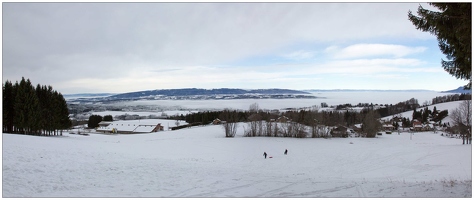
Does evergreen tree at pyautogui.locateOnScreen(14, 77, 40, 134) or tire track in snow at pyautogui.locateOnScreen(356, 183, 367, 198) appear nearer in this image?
tire track in snow at pyautogui.locateOnScreen(356, 183, 367, 198)

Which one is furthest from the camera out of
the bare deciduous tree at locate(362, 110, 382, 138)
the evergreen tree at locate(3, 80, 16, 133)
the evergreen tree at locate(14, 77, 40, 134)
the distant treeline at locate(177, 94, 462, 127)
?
the bare deciduous tree at locate(362, 110, 382, 138)

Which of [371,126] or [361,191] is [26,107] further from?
[371,126]

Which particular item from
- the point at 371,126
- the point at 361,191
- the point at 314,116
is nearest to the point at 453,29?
the point at 361,191

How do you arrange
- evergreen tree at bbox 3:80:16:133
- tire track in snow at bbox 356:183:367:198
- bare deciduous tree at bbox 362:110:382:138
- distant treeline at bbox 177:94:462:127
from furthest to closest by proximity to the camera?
bare deciduous tree at bbox 362:110:382:138
distant treeline at bbox 177:94:462:127
evergreen tree at bbox 3:80:16:133
tire track in snow at bbox 356:183:367:198

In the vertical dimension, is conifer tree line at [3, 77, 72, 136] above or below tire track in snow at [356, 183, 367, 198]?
above

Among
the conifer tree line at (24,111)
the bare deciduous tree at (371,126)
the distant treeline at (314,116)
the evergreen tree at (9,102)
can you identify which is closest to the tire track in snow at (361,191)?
the conifer tree line at (24,111)

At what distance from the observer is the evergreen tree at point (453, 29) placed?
22.7 ft

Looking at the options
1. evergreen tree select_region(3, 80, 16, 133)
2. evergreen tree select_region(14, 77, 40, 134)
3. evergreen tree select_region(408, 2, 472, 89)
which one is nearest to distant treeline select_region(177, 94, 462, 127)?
evergreen tree select_region(14, 77, 40, 134)

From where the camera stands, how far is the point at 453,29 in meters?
7.25

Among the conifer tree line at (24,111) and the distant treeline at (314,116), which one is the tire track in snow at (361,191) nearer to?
the conifer tree line at (24,111)

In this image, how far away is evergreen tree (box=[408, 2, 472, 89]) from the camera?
692cm

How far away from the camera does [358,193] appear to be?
1030cm

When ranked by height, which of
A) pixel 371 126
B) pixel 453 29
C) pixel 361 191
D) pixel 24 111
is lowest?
pixel 371 126

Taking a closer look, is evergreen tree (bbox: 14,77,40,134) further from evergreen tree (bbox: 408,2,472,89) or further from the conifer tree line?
evergreen tree (bbox: 408,2,472,89)
